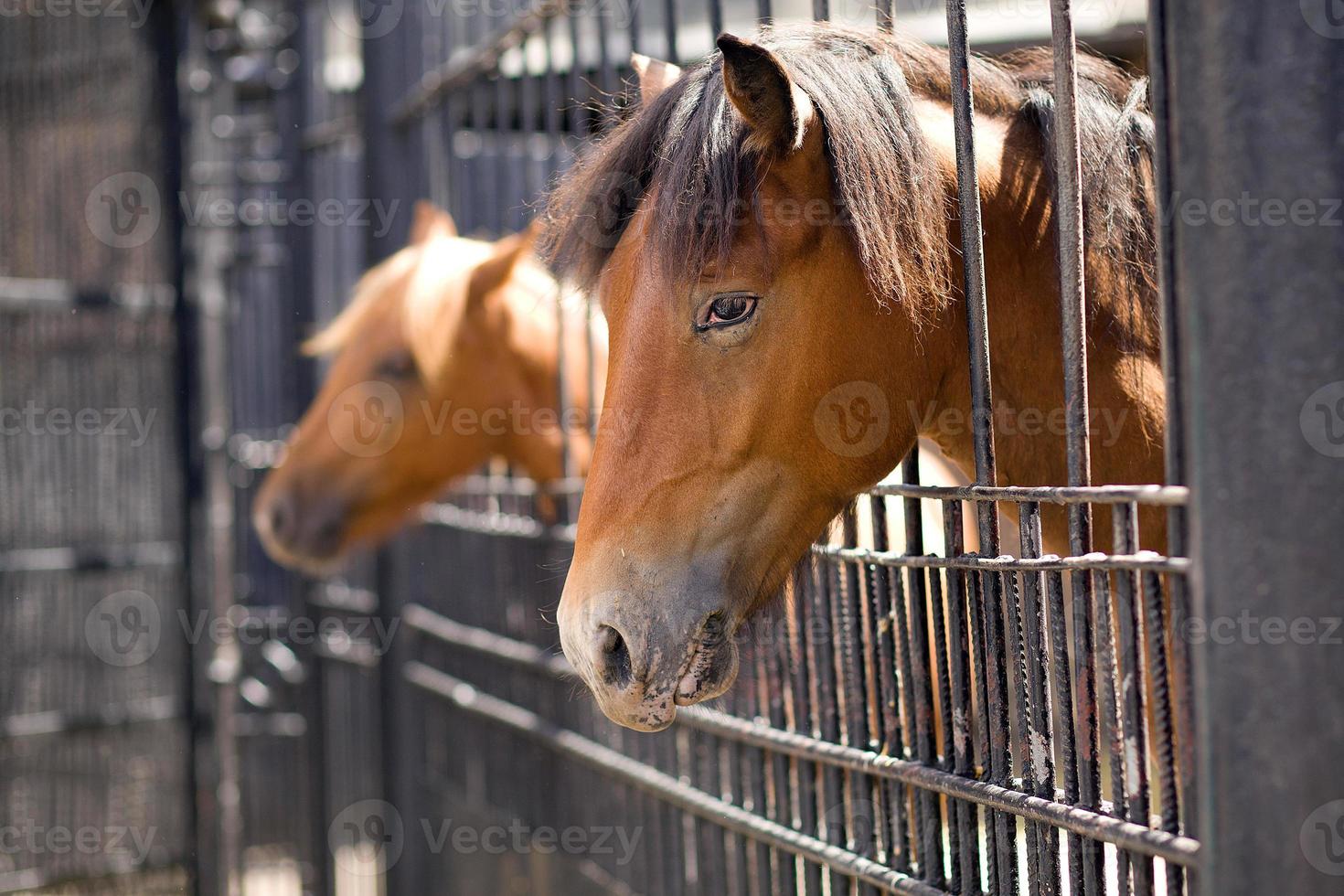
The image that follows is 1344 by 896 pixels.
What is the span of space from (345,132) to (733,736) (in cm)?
348

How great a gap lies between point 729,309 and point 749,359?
0.07 m

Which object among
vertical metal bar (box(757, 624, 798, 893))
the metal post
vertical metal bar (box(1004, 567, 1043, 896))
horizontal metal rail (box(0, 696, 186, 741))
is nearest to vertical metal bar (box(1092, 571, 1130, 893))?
vertical metal bar (box(1004, 567, 1043, 896))

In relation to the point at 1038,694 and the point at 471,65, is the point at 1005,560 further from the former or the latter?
the point at 471,65

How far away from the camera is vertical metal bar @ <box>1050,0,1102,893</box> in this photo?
1.32m

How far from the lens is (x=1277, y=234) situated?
0.98 m

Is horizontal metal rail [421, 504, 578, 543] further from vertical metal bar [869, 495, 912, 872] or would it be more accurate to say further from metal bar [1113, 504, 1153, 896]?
metal bar [1113, 504, 1153, 896]

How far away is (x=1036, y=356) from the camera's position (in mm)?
1681

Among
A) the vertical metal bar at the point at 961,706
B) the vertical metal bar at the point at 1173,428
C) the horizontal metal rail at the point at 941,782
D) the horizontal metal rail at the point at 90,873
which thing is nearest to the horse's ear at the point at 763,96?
the vertical metal bar at the point at 1173,428

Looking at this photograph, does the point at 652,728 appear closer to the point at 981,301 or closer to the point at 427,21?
the point at 981,301

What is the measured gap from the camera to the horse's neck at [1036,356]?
5.44ft

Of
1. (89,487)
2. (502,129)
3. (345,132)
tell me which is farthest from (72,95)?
(502,129)

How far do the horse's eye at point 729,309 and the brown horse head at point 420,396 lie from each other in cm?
A: 194

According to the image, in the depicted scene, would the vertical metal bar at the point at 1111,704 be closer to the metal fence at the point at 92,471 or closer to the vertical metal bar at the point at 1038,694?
the vertical metal bar at the point at 1038,694

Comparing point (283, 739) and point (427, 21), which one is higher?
point (427, 21)
